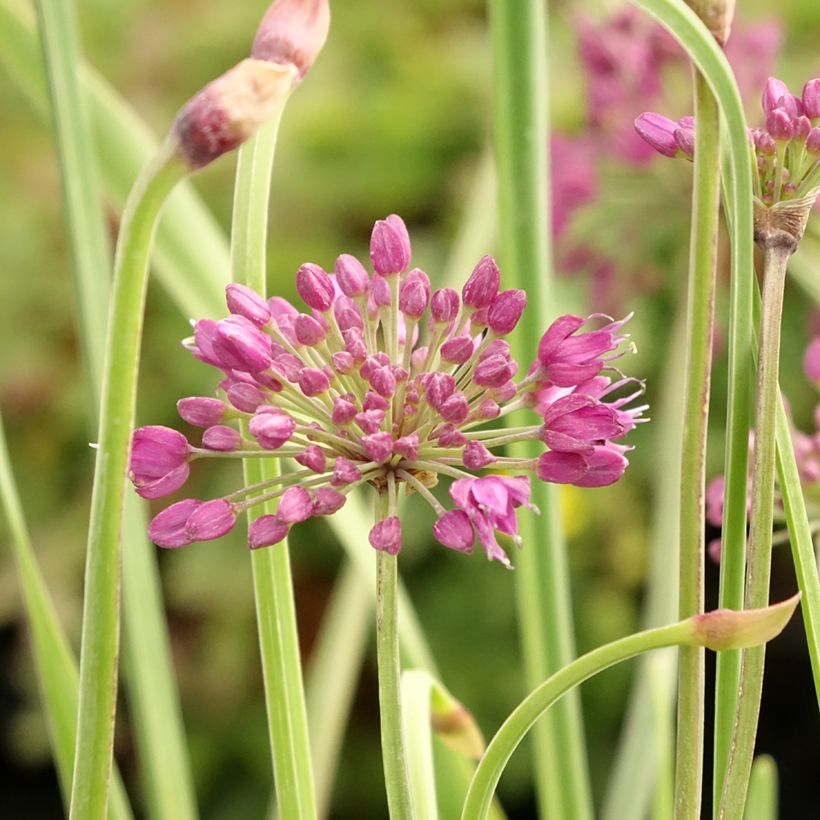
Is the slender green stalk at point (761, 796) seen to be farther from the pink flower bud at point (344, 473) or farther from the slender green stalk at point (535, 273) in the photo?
the pink flower bud at point (344, 473)

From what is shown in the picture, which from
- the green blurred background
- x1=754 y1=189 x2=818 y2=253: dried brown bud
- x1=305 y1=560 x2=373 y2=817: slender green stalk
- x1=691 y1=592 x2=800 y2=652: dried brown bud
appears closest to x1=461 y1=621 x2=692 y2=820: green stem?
x1=691 y1=592 x2=800 y2=652: dried brown bud

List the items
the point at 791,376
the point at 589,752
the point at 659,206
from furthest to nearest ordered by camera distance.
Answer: the point at 589,752
the point at 791,376
the point at 659,206

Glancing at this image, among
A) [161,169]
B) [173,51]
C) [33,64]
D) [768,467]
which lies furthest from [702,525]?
[173,51]

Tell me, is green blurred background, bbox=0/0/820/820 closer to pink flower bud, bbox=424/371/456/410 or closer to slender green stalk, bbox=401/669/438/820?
slender green stalk, bbox=401/669/438/820

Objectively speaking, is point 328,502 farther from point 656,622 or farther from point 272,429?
point 656,622

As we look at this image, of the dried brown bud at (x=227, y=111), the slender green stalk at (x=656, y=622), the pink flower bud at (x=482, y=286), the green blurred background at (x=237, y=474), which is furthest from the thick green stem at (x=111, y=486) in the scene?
the green blurred background at (x=237, y=474)

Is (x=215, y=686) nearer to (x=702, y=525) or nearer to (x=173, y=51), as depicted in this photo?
(x=173, y=51)
